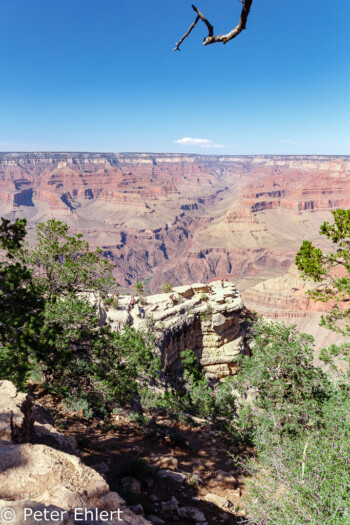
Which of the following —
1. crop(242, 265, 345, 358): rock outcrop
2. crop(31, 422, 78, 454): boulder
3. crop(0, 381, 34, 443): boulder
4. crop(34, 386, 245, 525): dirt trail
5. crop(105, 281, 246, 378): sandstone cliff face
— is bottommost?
crop(242, 265, 345, 358): rock outcrop

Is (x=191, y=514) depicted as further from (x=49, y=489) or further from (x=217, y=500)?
(x=49, y=489)

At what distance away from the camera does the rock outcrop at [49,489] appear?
4.32m

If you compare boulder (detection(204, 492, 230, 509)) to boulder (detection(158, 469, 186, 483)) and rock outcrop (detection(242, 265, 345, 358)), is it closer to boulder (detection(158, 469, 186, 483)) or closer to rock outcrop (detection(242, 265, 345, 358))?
boulder (detection(158, 469, 186, 483))

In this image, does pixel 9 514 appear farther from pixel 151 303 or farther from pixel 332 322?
pixel 151 303

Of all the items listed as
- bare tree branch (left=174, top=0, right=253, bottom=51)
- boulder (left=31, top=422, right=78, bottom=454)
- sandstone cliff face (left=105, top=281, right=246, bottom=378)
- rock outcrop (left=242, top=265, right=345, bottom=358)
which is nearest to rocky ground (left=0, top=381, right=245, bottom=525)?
boulder (left=31, top=422, right=78, bottom=454)

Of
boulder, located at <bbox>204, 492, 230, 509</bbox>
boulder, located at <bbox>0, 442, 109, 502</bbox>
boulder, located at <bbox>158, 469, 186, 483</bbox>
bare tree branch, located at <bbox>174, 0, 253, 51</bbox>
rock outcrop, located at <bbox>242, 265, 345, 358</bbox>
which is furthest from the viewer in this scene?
rock outcrop, located at <bbox>242, 265, 345, 358</bbox>

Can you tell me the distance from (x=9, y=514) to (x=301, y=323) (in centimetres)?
8215

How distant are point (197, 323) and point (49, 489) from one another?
93.7 feet

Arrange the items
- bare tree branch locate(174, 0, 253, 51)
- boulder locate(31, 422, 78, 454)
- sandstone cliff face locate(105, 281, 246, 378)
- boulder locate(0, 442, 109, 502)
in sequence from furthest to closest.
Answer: sandstone cliff face locate(105, 281, 246, 378)
boulder locate(31, 422, 78, 454)
boulder locate(0, 442, 109, 502)
bare tree branch locate(174, 0, 253, 51)

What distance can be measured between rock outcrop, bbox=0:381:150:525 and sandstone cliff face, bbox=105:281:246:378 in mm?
22710

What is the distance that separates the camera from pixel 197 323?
109 feet

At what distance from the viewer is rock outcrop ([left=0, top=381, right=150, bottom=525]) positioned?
4316 mm

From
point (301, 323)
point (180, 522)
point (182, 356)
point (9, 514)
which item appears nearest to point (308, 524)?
point (180, 522)

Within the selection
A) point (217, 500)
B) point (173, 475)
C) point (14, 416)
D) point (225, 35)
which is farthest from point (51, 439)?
point (225, 35)
